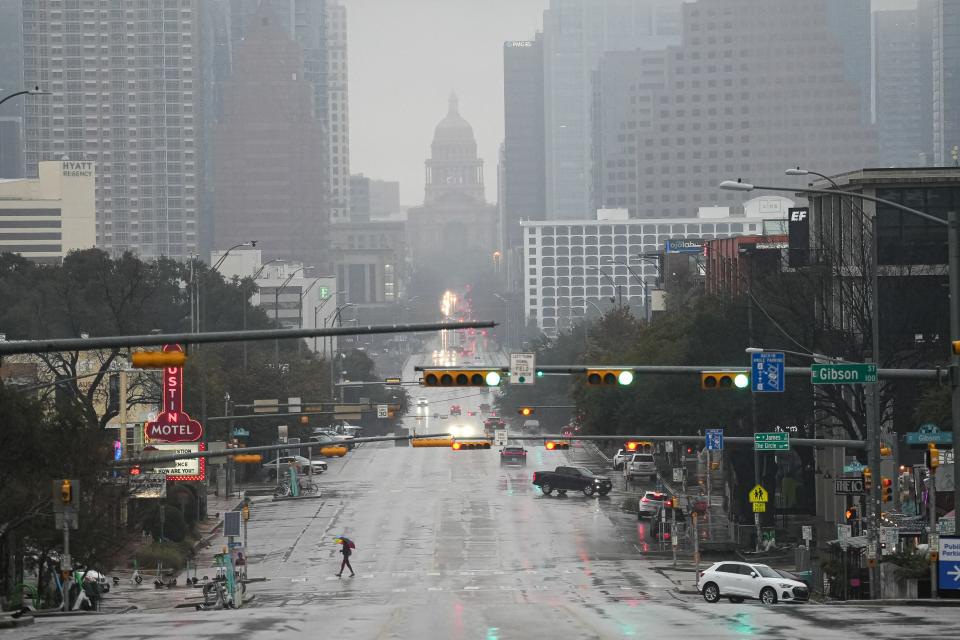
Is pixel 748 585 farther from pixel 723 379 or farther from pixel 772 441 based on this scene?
pixel 723 379

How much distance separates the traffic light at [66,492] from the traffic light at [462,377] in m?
10.2

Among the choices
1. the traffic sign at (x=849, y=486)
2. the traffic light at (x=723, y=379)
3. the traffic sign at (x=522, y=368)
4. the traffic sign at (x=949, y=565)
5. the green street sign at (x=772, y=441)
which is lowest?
the traffic sign at (x=949, y=565)

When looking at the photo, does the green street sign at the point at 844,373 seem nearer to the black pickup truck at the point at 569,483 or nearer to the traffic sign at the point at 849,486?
the traffic sign at the point at 849,486

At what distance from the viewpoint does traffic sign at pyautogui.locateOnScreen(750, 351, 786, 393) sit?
40750mm

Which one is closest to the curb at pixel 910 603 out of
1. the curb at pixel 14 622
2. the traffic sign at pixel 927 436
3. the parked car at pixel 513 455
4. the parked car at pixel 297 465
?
the traffic sign at pixel 927 436

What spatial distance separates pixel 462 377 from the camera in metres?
38.0

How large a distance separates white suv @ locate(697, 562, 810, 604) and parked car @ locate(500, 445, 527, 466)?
61.6 m

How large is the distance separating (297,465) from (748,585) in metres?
53.7

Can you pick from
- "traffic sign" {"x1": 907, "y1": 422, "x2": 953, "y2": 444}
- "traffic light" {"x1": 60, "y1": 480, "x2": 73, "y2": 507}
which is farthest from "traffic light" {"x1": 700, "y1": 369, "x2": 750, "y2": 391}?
"traffic light" {"x1": 60, "y1": 480, "x2": 73, "y2": 507}

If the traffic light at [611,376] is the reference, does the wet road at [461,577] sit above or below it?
below

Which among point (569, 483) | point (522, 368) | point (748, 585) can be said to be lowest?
A: point (748, 585)

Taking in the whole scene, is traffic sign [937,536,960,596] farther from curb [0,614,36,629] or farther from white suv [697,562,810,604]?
curb [0,614,36,629]

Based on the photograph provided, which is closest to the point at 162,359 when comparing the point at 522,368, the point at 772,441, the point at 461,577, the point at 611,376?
the point at 611,376

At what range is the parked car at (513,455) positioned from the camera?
113m
